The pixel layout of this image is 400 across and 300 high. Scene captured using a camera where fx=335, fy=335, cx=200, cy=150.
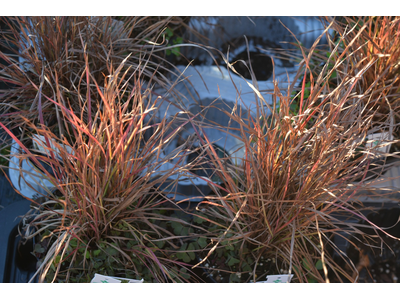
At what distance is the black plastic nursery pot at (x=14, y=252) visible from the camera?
79 centimetres

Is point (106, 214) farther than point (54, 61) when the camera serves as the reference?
No

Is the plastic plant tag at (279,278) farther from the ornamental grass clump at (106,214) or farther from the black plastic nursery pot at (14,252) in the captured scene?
the black plastic nursery pot at (14,252)

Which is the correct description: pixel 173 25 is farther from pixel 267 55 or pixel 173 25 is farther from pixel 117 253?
pixel 117 253

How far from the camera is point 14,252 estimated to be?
80 cm

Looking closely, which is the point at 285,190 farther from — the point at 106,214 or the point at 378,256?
the point at 378,256

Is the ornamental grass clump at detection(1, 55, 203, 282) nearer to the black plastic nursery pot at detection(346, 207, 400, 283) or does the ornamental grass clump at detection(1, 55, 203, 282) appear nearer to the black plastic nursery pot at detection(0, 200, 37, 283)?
the black plastic nursery pot at detection(0, 200, 37, 283)

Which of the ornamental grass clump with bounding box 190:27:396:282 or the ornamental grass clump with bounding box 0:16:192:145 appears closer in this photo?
the ornamental grass clump with bounding box 190:27:396:282

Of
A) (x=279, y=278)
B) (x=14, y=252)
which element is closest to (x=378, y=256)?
(x=279, y=278)

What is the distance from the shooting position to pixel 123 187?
2.54 ft

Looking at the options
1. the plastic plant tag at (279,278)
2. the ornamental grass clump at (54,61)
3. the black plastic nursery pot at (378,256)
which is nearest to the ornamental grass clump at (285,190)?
the plastic plant tag at (279,278)

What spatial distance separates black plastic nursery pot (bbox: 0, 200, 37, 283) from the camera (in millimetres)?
791

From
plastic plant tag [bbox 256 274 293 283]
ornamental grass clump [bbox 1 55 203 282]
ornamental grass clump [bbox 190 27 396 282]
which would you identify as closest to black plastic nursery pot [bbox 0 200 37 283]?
ornamental grass clump [bbox 1 55 203 282]

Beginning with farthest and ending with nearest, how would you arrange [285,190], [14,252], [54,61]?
[54,61], [14,252], [285,190]
